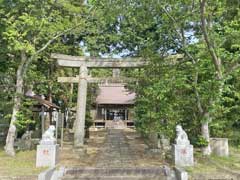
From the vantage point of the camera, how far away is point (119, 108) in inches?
1433

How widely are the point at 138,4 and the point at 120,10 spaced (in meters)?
0.74

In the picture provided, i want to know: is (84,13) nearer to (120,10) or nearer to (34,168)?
(120,10)

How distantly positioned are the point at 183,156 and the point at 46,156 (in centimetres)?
439

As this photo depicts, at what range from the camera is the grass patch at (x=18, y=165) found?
8.66 m

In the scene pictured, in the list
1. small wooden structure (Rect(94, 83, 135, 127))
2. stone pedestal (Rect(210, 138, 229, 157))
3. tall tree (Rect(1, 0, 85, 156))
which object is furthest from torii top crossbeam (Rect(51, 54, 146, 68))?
small wooden structure (Rect(94, 83, 135, 127))

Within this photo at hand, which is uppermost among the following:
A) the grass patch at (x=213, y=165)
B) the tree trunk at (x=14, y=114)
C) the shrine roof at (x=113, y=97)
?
the shrine roof at (x=113, y=97)

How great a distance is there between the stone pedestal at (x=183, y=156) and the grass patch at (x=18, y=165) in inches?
167

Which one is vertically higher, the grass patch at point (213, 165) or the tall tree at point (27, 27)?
the tall tree at point (27, 27)

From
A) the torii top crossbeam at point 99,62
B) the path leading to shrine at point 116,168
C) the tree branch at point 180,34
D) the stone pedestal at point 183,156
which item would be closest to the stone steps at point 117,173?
the path leading to shrine at point 116,168

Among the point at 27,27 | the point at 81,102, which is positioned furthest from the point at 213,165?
the point at 27,27

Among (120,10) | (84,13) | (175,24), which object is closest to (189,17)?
(175,24)

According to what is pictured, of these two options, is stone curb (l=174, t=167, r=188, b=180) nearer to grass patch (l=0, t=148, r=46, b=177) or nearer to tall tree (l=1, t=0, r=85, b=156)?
grass patch (l=0, t=148, r=46, b=177)

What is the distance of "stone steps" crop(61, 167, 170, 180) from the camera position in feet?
29.2

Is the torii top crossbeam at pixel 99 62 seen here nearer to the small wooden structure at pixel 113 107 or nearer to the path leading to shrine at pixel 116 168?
the path leading to shrine at pixel 116 168
